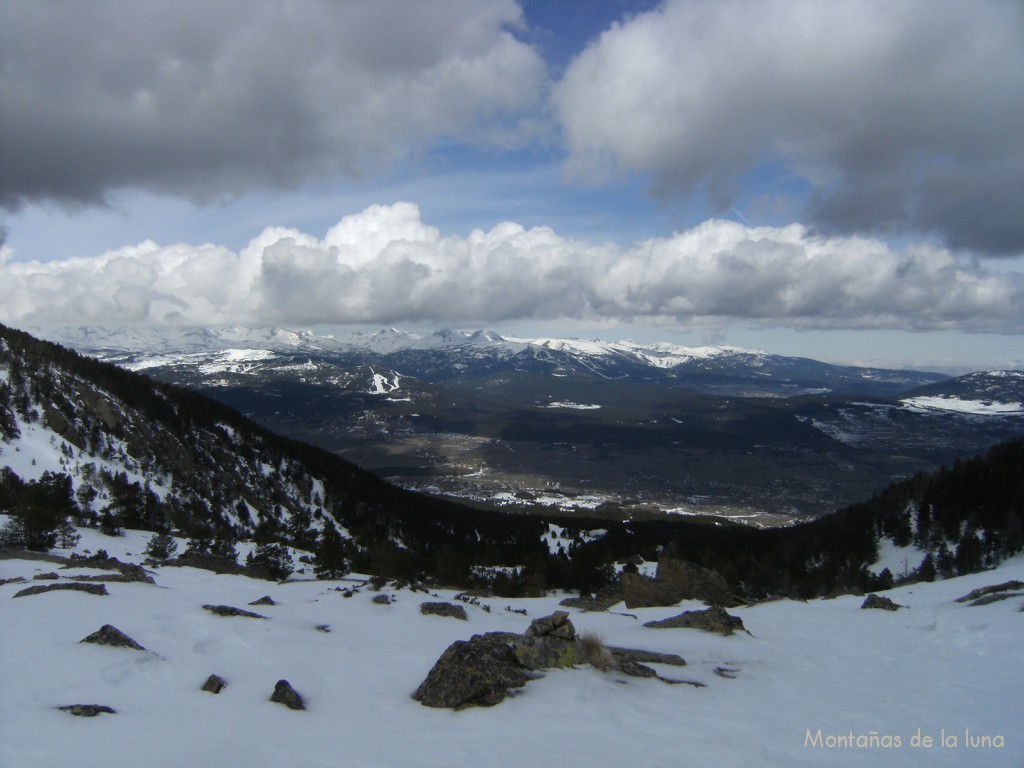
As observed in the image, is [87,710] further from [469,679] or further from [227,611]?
[227,611]

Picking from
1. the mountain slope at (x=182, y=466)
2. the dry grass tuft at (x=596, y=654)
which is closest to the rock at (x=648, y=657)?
the dry grass tuft at (x=596, y=654)

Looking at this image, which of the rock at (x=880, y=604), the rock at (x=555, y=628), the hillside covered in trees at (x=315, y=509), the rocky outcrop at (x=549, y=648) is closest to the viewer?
the rocky outcrop at (x=549, y=648)

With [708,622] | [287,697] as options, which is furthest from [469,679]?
[708,622]

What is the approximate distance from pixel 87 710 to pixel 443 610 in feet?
44.5

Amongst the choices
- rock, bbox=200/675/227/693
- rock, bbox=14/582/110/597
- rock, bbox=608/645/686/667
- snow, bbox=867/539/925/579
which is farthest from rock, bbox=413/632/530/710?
snow, bbox=867/539/925/579

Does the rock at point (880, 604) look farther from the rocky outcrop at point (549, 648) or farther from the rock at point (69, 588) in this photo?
the rock at point (69, 588)

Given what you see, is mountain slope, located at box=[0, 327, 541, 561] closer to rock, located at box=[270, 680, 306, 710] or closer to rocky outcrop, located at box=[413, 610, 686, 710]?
rock, located at box=[270, 680, 306, 710]

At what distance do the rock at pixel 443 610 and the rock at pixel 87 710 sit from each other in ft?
41.7

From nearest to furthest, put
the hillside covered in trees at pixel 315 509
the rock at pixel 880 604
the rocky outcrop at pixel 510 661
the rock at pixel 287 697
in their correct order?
the rock at pixel 287 697, the rocky outcrop at pixel 510 661, the rock at pixel 880 604, the hillside covered in trees at pixel 315 509

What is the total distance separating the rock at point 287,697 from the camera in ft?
33.2

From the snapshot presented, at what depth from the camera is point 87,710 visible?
8.49 meters

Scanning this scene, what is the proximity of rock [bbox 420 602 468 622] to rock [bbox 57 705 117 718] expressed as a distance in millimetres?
12699

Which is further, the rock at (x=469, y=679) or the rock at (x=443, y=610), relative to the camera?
the rock at (x=443, y=610)

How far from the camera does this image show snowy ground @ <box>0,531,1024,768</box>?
8070mm
